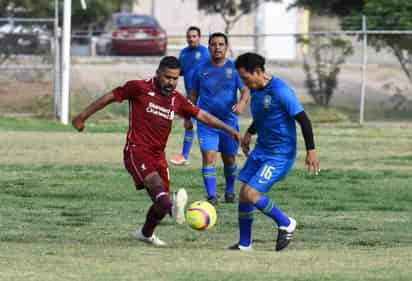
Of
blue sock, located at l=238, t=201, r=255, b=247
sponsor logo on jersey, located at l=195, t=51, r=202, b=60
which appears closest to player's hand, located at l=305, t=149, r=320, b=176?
blue sock, located at l=238, t=201, r=255, b=247

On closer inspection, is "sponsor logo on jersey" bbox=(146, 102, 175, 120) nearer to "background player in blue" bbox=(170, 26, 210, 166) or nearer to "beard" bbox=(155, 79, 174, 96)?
"beard" bbox=(155, 79, 174, 96)

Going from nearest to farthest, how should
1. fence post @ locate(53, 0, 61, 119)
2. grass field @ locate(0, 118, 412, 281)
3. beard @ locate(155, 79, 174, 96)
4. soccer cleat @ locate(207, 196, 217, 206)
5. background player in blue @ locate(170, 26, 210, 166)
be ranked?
grass field @ locate(0, 118, 412, 281) → beard @ locate(155, 79, 174, 96) → soccer cleat @ locate(207, 196, 217, 206) → background player in blue @ locate(170, 26, 210, 166) → fence post @ locate(53, 0, 61, 119)

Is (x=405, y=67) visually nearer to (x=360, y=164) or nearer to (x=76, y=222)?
(x=360, y=164)

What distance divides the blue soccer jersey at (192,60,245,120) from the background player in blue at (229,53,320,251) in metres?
3.92

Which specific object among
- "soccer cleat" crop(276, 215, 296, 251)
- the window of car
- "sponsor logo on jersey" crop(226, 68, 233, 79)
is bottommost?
"soccer cleat" crop(276, 215, 296, 251)

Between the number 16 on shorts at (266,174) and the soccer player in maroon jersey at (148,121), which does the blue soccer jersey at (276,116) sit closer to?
the number 16 on shorts at (266,174)

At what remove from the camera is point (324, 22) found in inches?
2464

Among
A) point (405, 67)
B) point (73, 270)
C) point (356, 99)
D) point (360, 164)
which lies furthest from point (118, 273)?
point (356, 99)

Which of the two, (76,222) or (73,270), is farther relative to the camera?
(76,222)

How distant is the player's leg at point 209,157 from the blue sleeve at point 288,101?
400 centimetres

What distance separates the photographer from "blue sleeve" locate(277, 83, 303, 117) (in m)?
10.3

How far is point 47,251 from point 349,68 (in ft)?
104

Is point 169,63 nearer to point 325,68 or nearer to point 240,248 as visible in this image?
point 240,248

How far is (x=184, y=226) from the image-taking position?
1255cm
